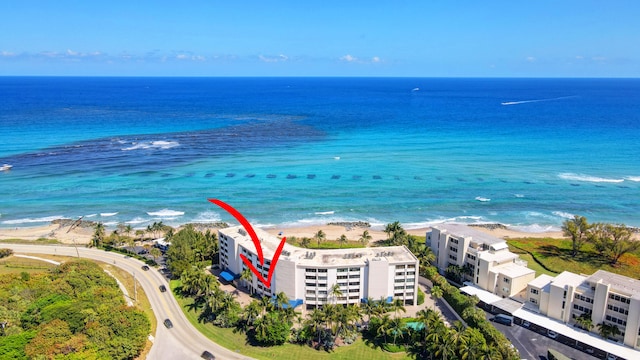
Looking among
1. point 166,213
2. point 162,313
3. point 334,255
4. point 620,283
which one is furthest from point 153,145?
point 620,283

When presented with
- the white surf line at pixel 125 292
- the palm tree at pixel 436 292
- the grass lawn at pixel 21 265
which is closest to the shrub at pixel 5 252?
the grass lawn at pixel 21 265

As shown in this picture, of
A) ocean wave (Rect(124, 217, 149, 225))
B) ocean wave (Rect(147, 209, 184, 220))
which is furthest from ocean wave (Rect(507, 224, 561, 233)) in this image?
ocean wave (Rect(124, 217, 149, 225))

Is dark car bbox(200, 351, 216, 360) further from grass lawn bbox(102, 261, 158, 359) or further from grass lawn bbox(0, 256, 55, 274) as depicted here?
Answer: grass lawn bbox(0, 256, 55, 274)

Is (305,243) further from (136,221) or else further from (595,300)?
(595,300)

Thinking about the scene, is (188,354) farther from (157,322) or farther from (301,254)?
(301,254)

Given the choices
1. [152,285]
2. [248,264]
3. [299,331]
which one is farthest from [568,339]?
[152,285]

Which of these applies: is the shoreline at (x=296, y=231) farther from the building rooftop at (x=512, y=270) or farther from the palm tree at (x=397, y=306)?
the palm tree at (x=397, y=306)

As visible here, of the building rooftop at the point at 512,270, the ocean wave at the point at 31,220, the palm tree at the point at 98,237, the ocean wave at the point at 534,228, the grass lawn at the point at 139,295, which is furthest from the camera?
the ocean wave at the point at 31,220
